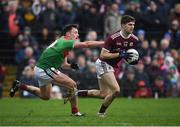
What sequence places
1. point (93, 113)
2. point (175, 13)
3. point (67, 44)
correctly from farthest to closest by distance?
point (175, 13)
point (93, 113)
point (67, 44)

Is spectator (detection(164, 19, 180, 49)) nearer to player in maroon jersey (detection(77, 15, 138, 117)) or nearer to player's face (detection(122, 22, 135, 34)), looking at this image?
player in maroon jersey (detection(77, 15, 138, 117))

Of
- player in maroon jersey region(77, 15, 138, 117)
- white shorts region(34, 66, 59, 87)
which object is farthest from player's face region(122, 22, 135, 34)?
white shorts region(34, 66, 59, 87)

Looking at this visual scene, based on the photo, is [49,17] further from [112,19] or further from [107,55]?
[107,55]

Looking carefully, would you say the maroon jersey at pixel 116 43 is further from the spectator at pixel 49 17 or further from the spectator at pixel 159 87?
the spectator at pixel 49 17

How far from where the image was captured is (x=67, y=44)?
610 inches

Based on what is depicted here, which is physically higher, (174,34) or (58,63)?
(174,34)

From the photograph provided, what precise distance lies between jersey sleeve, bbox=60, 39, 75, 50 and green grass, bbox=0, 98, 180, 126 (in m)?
1.56

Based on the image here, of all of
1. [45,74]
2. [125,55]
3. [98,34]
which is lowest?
[45,74]

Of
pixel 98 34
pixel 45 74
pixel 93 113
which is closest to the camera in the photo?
pixel 45 74

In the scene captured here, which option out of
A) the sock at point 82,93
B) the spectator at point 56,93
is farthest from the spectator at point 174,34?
the sock at point 82,93

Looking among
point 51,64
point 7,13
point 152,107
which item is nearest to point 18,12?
point 7,13

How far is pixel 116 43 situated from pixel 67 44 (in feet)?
3.88

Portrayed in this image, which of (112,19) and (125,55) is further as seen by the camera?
(112,19)

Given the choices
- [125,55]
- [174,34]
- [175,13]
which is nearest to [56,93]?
[174,34]
